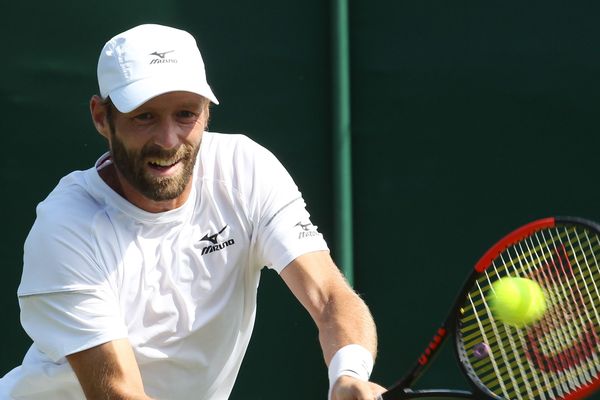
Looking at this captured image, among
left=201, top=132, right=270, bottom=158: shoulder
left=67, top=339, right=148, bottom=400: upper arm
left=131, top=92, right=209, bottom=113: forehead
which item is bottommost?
left=67, top=339, right=148, bottom=400: upper arm

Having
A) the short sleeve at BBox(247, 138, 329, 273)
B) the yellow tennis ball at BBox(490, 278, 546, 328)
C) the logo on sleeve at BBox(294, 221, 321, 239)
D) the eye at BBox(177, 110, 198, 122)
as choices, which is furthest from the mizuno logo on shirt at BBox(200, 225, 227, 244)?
the yellow tennis ball at BBox(490, 278, 546, 328)

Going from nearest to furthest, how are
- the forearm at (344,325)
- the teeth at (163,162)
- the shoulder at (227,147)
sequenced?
the forearm at (344,325) → the teeth at (163,162) → the shoulder at (227,147)

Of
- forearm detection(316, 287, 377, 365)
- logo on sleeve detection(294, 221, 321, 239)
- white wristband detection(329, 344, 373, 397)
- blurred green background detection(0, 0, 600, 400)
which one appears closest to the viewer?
white wristband detection(329, 344, 373, 397)

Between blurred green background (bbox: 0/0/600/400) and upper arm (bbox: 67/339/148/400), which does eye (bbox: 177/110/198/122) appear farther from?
blurred green background (bbox: 0/0/600/400)

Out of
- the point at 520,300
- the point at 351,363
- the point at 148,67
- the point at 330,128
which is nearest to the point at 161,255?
the point at 148,67

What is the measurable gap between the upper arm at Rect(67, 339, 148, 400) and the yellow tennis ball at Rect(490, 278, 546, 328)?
94cm

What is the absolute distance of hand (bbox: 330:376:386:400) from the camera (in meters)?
3.15

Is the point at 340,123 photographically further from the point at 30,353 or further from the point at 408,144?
the point at 30,353

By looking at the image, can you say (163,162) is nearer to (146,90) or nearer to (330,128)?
(146,90)

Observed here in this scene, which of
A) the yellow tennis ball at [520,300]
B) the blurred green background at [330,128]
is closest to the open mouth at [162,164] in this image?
the yellow tennis ball at [520,300]

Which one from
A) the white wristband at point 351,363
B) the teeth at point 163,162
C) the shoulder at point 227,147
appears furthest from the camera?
the shoulder at point 227,147

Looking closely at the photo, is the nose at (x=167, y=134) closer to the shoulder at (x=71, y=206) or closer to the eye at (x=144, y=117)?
the eye at (x=144, y=117)

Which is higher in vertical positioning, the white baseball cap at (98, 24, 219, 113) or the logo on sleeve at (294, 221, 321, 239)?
the white baseball cap at (98, 24, 219, 113)

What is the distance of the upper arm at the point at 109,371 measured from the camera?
3.35m
